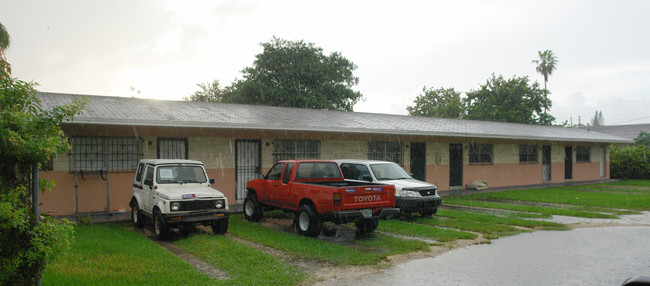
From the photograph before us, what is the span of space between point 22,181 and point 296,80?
34673 mm

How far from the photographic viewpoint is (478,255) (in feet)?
27.2

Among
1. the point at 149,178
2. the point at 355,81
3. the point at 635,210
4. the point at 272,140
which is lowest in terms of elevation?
the point at 635,210

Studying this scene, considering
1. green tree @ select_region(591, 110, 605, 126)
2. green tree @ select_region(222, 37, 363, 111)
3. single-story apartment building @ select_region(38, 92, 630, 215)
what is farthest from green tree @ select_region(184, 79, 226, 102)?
green tree @ select_region(591, 110, 605, 126)

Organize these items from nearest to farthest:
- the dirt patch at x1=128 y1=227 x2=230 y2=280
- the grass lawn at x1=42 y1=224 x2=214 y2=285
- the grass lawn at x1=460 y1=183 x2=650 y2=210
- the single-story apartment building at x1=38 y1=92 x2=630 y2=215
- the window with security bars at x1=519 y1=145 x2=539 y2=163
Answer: the grass lawn at x1=42 y1=224 x2=214 y2=285
the dirt patch at x1=128 y1=227 x2=230 y2=280
the single-story apartment building at x1=38 y1=92 x2=630 y2=215
the grass lawn at x1=460 y1=183 x2=650 y2=210
the window with security bars at x1=519 y1=145 x2=539 y2=163

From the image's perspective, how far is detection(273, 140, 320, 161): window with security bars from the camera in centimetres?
1630

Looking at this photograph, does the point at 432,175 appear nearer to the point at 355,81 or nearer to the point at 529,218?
the point at 529,218

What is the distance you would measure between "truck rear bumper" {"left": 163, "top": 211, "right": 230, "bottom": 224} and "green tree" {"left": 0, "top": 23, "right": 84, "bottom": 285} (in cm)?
432

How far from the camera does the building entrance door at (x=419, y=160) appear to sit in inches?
798

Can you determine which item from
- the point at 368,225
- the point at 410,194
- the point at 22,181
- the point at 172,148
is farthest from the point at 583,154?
the point at 22,181

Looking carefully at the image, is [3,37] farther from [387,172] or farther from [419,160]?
[419,160]

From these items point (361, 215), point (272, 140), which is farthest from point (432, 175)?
point (361, 215)

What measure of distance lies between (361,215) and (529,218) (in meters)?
6.09

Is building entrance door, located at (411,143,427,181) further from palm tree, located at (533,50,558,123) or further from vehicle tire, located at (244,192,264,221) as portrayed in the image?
palm tree, located at (533,50,558,123)

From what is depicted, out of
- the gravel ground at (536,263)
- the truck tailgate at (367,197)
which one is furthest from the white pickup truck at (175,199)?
the gravel ground at (536,263)
